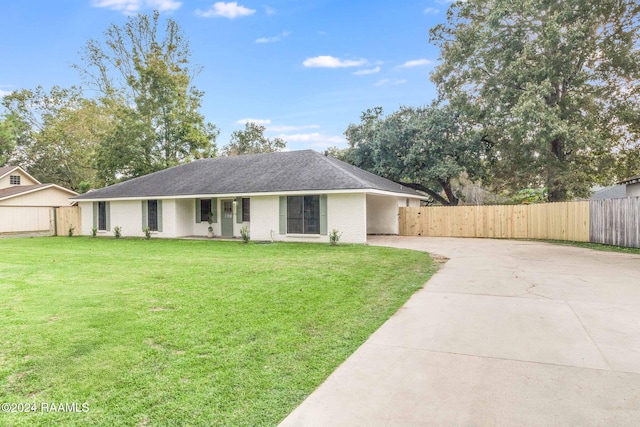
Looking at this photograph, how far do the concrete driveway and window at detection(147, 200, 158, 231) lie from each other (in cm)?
1557

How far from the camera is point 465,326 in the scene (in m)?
4.39

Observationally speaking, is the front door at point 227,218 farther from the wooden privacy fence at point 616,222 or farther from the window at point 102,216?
the wooden privacy fence at point 616,222

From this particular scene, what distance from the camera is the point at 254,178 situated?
16656 mm

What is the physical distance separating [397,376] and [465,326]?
67.4 inches

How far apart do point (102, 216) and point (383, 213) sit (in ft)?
50.6

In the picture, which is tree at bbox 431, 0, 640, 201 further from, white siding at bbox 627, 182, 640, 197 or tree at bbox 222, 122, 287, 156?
tree at bbox 222, 122, 287, 156

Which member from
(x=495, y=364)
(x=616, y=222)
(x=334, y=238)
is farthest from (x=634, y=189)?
(x=495, y=364)

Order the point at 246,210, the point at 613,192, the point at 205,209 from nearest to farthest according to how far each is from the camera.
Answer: the point at 246,210 → the point at 205,209 → the point at 613,192

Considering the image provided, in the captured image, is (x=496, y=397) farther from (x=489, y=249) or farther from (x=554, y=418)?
(x=489, y=249)

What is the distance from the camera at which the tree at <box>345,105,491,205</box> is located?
21141 millimetres

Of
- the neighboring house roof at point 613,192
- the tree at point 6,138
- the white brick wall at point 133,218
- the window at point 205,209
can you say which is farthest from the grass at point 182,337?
the tree at point 6,138

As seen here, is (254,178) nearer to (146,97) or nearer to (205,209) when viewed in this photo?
(205,209)

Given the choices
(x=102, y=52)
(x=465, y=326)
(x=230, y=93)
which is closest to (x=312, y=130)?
(x=230, y=93)

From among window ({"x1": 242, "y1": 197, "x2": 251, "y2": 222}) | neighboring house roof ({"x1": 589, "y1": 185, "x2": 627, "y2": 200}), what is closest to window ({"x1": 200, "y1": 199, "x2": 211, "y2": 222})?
window ({"x1": 242, "y1": 197, "x2": 251, "y2": 222})
